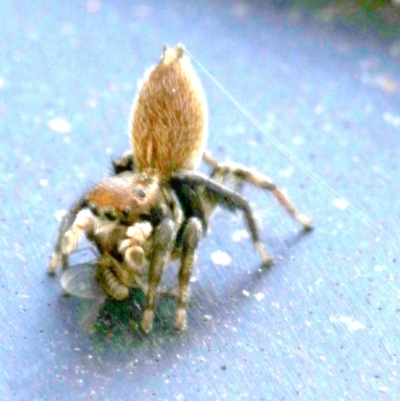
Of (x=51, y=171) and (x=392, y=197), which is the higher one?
(x=392, y=197)

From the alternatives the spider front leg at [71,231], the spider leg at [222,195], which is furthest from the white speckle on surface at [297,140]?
the spider front leg at [71,231]

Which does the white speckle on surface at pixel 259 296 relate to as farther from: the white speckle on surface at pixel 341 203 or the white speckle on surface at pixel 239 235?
the white speckle on surface at pixel 341 203

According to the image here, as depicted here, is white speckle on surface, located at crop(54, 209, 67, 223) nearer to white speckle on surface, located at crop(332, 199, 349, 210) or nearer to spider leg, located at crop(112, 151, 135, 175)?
spider leg, located at crop(112, 151, 135, 175)

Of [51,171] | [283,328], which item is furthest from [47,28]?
[283,328]

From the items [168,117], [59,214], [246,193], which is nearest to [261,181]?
[246,193]

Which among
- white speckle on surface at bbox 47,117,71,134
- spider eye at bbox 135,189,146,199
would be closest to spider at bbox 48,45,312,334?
spider eye at bbox 135,189,146,199

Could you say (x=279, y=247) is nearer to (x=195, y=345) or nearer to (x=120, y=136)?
(x=195, y=345)
